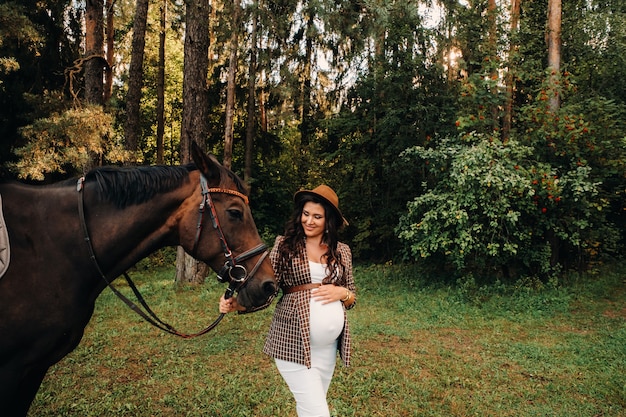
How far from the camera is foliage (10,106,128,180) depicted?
7938 millimetres

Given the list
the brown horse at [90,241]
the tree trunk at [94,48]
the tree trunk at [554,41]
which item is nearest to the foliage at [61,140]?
the tree trunk at [94,48]

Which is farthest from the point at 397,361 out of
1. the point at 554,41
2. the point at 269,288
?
the point at 554,41

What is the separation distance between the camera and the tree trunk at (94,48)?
8594 mm

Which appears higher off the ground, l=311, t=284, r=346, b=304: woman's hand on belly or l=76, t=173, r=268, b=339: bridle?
l=76, t=173, r=268, b=339: bridle

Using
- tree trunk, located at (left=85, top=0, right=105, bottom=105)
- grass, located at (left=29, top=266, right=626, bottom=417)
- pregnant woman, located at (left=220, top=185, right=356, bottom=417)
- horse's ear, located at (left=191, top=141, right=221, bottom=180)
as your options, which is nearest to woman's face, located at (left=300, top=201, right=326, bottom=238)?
pregnant woman, located at (left=220, top=185, right=356, bottom=417)

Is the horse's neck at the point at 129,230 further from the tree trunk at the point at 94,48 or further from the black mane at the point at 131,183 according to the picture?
the tree trunk at the point at 94,48

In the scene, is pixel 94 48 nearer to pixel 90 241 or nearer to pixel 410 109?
pixel 410 109

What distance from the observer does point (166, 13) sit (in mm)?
16766

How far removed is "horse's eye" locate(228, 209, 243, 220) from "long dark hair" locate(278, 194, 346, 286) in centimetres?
37

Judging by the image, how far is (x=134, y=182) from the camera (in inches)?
91.6

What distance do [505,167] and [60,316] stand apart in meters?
7.33

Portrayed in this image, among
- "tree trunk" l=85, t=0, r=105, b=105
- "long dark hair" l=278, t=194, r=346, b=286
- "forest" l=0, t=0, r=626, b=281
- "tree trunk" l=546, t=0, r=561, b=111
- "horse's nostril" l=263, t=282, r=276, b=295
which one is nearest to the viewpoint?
"horse's nostril" l=263, t=282, r=276, b=295

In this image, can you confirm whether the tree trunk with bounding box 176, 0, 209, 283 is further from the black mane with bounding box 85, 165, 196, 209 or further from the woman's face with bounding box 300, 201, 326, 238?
the woman's face with bounding box 300, 201, 326, 238

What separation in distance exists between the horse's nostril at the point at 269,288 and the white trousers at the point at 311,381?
0.45 metres
